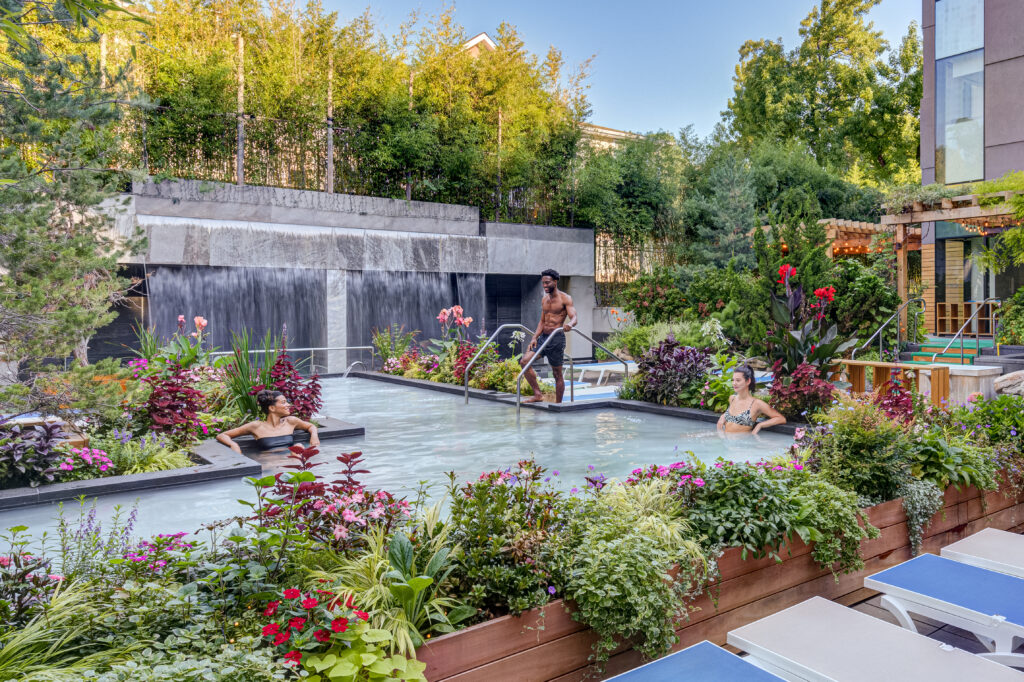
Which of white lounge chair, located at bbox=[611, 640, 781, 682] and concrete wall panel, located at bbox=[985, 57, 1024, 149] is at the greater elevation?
concrete wall panel, located at bbox=[985, 57, 1024, 149]

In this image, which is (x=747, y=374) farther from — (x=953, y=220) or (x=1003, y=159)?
(x=1003, y=159)

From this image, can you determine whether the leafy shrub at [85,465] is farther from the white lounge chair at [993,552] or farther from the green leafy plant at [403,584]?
the white lounge chair at [993,552]

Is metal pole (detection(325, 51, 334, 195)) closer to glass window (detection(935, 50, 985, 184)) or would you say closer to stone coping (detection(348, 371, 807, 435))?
stone coping (detection(348, 371, 807, 435))

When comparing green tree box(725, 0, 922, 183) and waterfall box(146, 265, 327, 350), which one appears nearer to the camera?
waterfall box(146, 265, 327, 350)

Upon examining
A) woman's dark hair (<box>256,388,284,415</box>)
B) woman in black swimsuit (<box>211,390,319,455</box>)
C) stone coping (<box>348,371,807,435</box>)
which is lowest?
stone coping (<box>348,371,807,435</box>)

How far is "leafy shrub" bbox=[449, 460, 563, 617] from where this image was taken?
272cm

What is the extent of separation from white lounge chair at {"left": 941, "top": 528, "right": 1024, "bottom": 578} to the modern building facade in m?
15.3

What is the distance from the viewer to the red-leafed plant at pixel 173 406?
656 centimetres

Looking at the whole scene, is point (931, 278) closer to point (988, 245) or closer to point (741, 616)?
point (988, 245)

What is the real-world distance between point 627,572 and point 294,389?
5.59 meters

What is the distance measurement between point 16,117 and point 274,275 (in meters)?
10.3

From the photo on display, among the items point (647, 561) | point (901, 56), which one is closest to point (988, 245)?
point (901, 56)

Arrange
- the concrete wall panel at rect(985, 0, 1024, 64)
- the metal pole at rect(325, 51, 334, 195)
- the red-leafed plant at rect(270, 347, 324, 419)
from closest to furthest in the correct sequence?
the red-leafed plant at rect(270, 347, 324, 419) < the metal pole at rect(325, 51, 334, 195) < the concrete wall panel at rect(985, 0, 1024, 64)

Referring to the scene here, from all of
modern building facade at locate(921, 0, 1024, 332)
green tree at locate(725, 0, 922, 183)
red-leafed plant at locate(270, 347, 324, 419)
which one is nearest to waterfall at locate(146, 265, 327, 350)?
red-leafed plant at locate(270, 347, 324, 419)
